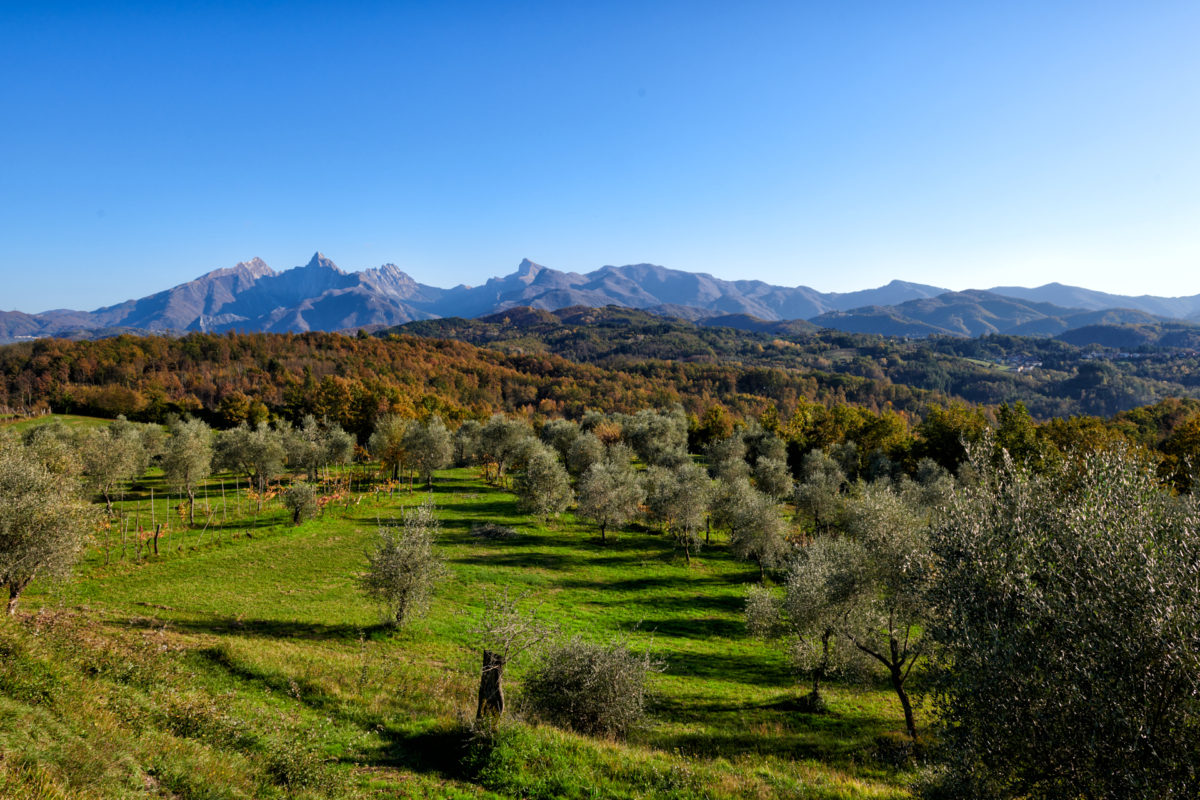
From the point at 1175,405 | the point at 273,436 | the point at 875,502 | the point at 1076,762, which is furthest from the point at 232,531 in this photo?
the point at 1175,405

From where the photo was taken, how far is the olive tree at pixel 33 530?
26859 mm

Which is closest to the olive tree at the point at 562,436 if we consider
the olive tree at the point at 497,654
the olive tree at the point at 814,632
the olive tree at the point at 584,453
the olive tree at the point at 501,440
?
the olive tree at the point at 584,453

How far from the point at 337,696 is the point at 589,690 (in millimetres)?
10910

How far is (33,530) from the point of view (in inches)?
1085

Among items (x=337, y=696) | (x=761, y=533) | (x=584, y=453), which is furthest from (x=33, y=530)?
(x=584, y=453)

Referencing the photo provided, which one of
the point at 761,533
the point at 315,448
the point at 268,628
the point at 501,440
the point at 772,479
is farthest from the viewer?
the point at 501,440

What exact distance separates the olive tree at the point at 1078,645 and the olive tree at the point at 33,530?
42916mm

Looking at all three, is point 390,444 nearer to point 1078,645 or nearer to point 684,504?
point 684,504

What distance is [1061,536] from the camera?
48.9 feet

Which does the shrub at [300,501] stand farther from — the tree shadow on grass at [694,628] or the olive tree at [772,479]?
the olive tree at [772,479]

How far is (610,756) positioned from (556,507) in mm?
54358

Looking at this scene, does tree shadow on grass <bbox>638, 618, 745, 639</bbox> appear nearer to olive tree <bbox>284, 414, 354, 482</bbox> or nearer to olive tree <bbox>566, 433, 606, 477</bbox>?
olive tree <bbox>566, 433, 606, 477</bbox>

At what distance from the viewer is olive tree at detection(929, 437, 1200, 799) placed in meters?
11.1

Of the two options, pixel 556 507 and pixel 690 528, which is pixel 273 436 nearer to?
pixel 556 507
